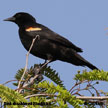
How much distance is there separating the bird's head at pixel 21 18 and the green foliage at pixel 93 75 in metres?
4.11

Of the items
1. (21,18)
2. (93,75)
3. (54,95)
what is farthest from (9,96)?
(21,18)

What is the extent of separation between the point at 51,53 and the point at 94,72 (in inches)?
129

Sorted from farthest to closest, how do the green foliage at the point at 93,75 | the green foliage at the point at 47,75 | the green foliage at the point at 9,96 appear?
the green foliage at the point at 47,75
the green foliage at the point at 93,75
the green foliage at the point at 9,96

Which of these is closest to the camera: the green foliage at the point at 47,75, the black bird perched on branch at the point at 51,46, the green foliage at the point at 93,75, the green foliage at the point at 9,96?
the green foliage at the point at 9,96

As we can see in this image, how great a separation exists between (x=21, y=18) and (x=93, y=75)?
4351 millimetres

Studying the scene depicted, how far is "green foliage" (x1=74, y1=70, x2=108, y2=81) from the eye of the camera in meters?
2.18

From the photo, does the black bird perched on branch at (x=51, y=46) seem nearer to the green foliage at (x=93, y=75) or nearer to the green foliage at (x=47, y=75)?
the green foliage at (x=47, y=75)

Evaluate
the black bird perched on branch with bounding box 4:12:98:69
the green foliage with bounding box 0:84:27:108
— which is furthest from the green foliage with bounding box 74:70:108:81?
the black bird perched on branch with bounding box 4:12:98:69

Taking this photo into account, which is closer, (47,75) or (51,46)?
(47,75)

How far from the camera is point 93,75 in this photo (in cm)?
225

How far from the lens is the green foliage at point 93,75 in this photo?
2176mm

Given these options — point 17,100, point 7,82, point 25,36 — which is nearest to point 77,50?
point 25,36

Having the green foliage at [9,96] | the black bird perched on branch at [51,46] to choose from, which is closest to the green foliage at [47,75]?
the green foliage at [9,96]

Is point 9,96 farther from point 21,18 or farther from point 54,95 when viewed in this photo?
point 21,18
